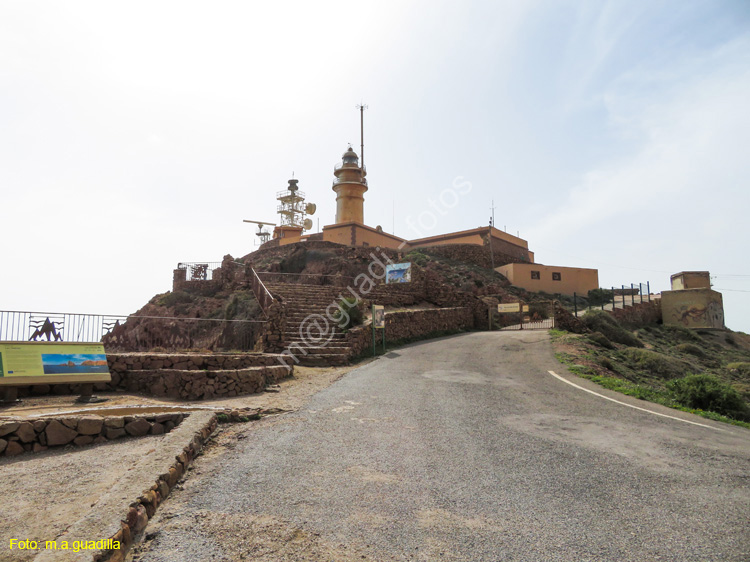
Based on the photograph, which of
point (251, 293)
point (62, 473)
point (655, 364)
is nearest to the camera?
point (62, 473)

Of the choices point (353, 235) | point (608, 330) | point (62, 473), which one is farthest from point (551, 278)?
point (62, 473)

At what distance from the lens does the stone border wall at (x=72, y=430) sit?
20.0ft

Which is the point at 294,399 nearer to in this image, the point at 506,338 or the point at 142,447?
the point at 142,447

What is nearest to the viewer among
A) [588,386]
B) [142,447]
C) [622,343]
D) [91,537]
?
[91,537]

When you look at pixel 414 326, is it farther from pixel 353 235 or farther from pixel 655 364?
pixel 353 235

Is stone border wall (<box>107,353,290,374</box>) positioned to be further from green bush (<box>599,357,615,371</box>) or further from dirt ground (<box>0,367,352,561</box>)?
green bush (<box>599,357,615,371</box>)

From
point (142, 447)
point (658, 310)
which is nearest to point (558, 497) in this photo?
point (142, 447)

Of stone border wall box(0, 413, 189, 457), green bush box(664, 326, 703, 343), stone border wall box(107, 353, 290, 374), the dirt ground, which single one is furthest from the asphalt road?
green bush box(664, 326, 703, 343)

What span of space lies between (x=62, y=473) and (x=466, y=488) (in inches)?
187

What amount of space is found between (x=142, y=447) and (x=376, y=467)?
3.52m

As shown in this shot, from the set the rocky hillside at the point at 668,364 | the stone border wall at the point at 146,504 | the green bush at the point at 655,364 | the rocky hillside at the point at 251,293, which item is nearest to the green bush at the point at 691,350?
the rocky hillside at the point at 668,364

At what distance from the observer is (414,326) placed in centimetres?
1842

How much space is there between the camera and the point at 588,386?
1001 centimetres

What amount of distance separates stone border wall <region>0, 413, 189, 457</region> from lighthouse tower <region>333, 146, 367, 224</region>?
3098 centimetres
